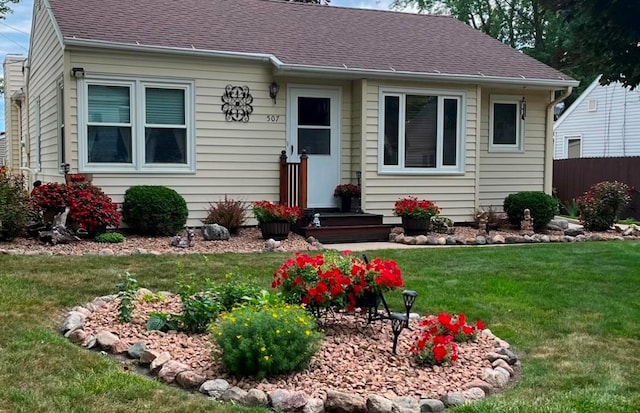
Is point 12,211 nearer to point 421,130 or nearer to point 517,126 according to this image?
point 421,130

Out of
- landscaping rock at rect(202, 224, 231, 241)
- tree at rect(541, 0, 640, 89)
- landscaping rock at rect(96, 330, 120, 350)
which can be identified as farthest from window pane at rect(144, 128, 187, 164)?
landscaping rock at rect(96, 330, 120, 350)

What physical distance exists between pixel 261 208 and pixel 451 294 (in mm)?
4094

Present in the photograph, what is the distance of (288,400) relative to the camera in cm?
358

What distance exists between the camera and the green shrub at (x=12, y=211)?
27.9 ft

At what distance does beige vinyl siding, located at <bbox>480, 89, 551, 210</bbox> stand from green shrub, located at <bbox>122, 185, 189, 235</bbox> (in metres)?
6.23

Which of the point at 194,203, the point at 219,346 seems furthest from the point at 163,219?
the point at 219,346

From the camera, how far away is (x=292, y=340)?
13.0ft

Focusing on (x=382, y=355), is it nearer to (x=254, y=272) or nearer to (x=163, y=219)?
(x=254, y=272)

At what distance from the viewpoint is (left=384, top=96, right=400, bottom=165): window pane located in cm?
1156

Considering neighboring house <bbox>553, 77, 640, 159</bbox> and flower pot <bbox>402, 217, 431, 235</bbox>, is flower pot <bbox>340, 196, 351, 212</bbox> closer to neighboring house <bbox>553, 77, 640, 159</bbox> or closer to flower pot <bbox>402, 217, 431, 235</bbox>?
flower pot <bbox>402, 217, 431, 235</bbox>

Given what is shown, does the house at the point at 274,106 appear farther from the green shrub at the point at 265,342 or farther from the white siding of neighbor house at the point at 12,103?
the white siding of neighbor house at the point at 12,103

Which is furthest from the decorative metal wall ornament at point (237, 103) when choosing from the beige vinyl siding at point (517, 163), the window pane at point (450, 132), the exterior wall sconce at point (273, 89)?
the beige vinyl siding at point (517, 163)

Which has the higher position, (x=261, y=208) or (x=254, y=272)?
(x=261, y=208)

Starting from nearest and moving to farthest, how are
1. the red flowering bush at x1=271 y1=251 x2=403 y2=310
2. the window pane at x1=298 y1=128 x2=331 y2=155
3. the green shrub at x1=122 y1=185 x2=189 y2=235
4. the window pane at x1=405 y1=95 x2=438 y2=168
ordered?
the red flowering bush at x1=271 y1=251 x2=403 y2=310 < the green shrub at x1=122 y1=185 x2=189 y2=235 < the window pane at x1=298 y1=128 x2=331 y2=155 < the window pane at x1=405 y1=95 x2=438 y2=168
